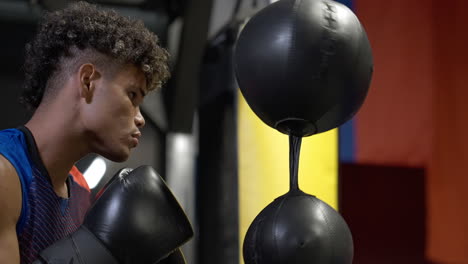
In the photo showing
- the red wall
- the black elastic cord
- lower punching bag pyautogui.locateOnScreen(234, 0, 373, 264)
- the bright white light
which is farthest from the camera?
the red wall

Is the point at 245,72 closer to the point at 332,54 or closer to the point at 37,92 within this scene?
the point at 332,54

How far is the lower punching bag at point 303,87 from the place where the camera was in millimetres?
1056

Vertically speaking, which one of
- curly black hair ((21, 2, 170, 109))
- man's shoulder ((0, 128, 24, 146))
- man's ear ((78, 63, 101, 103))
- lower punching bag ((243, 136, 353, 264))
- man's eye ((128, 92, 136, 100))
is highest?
curly black hair ((21, 2, 170, 109))

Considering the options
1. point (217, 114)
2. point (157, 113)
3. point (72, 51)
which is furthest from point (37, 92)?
point (157, 113)

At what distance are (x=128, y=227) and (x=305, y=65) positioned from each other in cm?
43

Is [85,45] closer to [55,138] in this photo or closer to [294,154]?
[55,138]

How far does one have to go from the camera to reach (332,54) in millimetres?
1067

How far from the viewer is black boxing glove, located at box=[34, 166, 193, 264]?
3.36 feet

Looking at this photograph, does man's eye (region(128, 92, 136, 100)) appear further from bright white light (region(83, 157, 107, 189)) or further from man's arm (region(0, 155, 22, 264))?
bright white light (region(83, 157, 107, 189))

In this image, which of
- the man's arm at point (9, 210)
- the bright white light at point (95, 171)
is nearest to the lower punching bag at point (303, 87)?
the man's arm at point (9, 210)

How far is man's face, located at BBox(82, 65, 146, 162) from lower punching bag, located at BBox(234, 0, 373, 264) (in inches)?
8.8

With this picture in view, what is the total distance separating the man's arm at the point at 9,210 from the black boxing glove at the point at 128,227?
0.07 m

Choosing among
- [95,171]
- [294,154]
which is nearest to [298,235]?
[294,154]

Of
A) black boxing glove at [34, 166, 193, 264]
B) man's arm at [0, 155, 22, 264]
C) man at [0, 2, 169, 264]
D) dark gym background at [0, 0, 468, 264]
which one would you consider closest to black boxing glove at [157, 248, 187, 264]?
black boxing glove at [34, 166, 193, 264]
